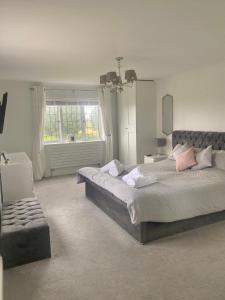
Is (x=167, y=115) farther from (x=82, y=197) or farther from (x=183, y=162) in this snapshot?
(x=82, y=197)

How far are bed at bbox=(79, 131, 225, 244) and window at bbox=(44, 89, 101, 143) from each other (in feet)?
9.58

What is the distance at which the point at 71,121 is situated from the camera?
21.8ft

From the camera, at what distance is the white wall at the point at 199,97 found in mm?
4484

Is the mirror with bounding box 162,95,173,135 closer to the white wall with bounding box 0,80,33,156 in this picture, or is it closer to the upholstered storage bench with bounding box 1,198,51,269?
the white wall with bounding box 0,80,33,156

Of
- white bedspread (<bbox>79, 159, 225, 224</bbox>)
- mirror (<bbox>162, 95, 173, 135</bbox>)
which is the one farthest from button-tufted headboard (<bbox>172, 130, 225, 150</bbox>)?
white bedspread (<bbox>79, 159, 225, 224</bbox>)

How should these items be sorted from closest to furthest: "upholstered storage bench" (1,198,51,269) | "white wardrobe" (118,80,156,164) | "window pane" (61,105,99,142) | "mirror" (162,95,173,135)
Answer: "upholstered storage bench" (1,198,51,269) < "mirror" (162,95,173,135) < "white wardrobe" (118,80,156,164) < "window pane" (61,105,99,142)

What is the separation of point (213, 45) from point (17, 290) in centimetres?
366

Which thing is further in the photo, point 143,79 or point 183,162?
point 143,79

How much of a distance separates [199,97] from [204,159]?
4.68 feet

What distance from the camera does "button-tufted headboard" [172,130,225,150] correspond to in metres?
4.39

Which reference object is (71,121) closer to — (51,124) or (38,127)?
(51,124)

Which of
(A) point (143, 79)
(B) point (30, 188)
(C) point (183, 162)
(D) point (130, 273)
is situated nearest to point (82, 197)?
(B) point (30, 188)

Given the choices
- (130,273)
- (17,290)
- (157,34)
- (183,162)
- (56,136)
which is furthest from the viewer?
(56,136)

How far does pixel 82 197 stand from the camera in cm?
463
